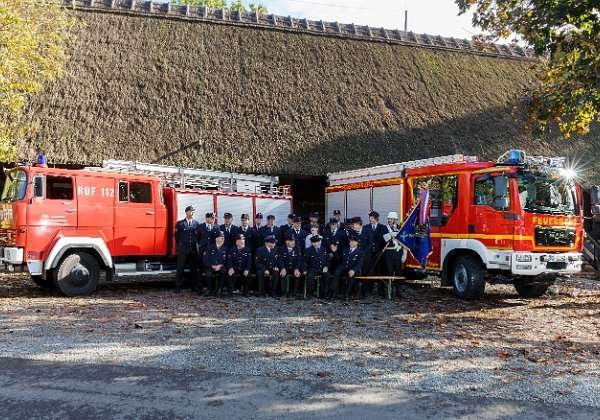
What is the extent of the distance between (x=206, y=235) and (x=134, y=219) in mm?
1453

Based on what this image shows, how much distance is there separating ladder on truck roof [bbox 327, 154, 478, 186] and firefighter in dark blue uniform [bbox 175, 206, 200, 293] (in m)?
4.39

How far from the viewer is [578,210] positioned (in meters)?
10.2

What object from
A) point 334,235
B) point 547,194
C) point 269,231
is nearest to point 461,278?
point 547,194

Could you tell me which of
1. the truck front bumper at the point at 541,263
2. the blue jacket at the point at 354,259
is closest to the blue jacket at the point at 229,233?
the blue jacket at the point at 354,259

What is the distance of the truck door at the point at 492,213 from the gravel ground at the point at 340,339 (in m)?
1.25

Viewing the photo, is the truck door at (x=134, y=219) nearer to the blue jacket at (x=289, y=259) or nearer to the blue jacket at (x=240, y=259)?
the blue jacket at (x=240, y=259)

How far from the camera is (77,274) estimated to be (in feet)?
32.9

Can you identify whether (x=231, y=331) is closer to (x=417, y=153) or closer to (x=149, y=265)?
(x=149, y=265)

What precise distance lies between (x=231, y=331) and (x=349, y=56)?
15494 millimetres

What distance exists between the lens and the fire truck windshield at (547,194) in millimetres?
9633

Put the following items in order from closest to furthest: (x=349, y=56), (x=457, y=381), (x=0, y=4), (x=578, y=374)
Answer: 1. (x=457, y=381)
2. (x=578, y=374)
3. (x=0, y=4)
4. (x=349, y=56)

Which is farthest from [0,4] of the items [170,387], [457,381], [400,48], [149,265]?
[400,48]

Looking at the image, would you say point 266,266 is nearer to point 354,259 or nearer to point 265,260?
point 265,260

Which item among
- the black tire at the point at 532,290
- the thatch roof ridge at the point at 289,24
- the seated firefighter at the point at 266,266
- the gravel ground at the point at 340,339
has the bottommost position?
the gravel ground at the point at 340,339
